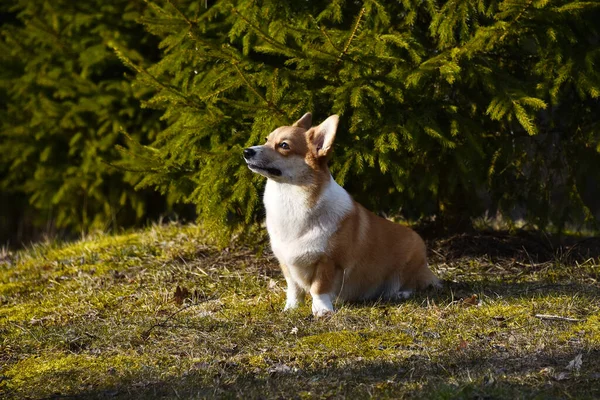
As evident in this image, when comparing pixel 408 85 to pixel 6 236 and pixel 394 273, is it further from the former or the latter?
pixel 6 236

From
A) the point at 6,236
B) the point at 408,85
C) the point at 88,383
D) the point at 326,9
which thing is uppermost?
the point at 326,9

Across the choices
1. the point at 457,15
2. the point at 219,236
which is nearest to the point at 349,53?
the point at 457,15

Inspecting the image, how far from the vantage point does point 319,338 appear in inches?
174

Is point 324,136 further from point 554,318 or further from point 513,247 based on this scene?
point 513,247

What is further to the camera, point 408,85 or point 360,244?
point 408,85

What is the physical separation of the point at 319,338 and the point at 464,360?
2.72 ft

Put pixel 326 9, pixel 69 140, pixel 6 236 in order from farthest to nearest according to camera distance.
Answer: pixel 6 236 < pixel 69 140 < pixel 326 9

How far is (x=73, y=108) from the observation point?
28.2ft

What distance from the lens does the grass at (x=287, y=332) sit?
12.4 feet

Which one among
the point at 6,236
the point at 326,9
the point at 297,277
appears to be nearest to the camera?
the point at 297,277

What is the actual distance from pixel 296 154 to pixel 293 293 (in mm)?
955

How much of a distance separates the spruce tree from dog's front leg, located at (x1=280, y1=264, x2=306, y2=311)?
3.51m

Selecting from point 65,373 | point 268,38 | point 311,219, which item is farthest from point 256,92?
point 65,373

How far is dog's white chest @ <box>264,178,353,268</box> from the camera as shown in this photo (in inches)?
196
